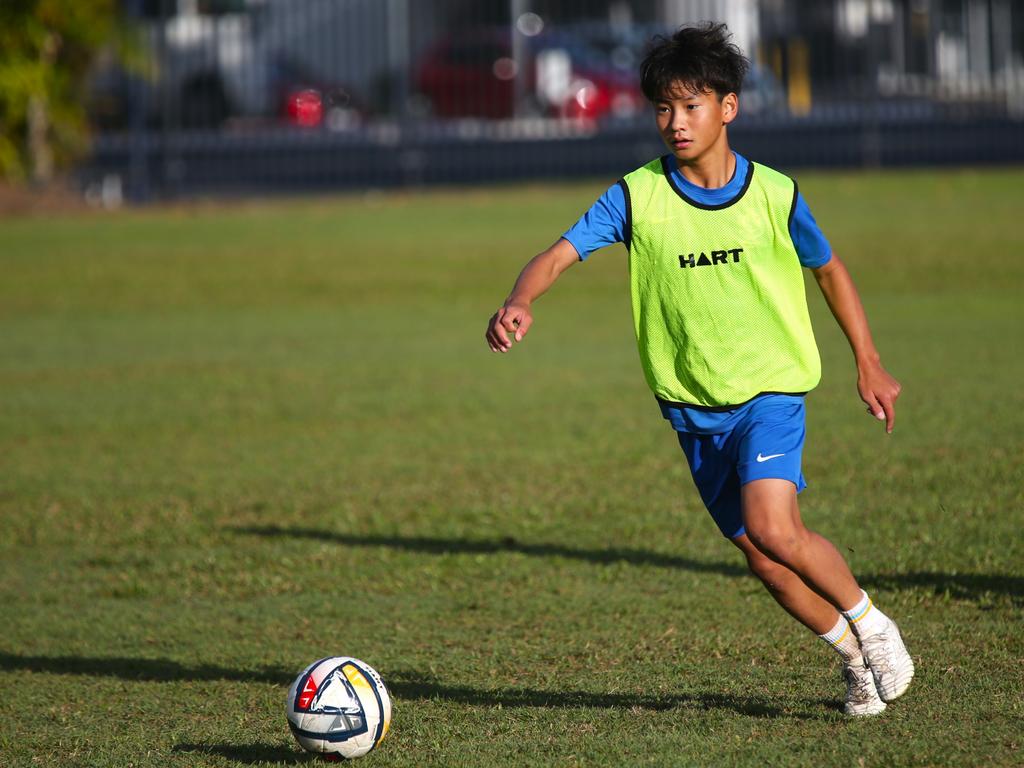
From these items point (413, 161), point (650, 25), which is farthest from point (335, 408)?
point (650, 25)

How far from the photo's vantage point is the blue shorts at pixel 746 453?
413 centimetres

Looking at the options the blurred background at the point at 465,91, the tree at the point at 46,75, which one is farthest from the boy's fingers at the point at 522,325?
the blurred background at the point at 465,91

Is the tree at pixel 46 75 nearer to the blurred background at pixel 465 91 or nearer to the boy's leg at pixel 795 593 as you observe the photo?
the blurred background at pixel 465 91

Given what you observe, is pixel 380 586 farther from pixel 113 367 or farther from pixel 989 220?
pixel 989 220

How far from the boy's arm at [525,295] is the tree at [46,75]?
19483 millimetres

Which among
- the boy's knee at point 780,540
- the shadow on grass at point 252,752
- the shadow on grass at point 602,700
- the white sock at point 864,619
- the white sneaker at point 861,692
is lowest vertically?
the shadow on grass at point 252,752

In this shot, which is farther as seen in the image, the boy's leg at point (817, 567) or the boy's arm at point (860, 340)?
the boy's arm at point (860, 340)

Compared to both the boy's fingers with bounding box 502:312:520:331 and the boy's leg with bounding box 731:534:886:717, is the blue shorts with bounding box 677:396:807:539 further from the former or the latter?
the boy's fingers with bounding box 502:312:520:331

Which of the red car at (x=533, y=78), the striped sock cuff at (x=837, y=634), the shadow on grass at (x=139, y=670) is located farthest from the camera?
the red car at (x=533, y=78)

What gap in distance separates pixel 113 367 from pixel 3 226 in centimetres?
1088

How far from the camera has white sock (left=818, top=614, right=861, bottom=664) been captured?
4.23 metres

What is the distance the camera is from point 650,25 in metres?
31.5

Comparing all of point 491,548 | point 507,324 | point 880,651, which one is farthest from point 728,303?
point 491,548

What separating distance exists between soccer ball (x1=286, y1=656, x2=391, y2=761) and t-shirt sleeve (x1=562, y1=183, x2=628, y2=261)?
53.7 inches
